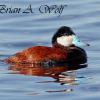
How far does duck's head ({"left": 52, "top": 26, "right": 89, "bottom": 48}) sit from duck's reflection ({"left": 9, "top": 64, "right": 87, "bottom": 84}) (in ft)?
2.15

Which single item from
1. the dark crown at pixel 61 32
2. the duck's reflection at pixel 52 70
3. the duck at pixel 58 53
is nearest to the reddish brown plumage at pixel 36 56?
the duck at pixel 58 53

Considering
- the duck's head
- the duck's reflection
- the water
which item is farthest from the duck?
the water

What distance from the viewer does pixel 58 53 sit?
1208 cm

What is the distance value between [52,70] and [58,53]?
62cm

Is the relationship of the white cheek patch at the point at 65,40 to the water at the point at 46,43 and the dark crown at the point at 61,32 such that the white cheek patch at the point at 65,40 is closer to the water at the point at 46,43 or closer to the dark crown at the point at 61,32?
the dark crown at the point at 61,32

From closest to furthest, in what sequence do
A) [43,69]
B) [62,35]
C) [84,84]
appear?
[84,84] → [43,69] → [62,35]

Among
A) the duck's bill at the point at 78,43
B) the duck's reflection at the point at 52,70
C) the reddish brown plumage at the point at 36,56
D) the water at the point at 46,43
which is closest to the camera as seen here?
the water at the point at 46,43

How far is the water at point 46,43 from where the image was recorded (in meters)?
9.48

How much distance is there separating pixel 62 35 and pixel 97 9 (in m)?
5.41

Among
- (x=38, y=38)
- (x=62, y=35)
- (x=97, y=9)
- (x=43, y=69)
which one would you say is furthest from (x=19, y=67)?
(x=97, y=9)

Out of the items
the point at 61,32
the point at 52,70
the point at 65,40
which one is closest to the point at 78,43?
the point at 65,40

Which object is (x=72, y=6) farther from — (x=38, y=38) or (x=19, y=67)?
(x=19, y=67)

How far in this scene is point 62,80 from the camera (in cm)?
1048

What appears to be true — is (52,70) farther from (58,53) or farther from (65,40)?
(65,40)
